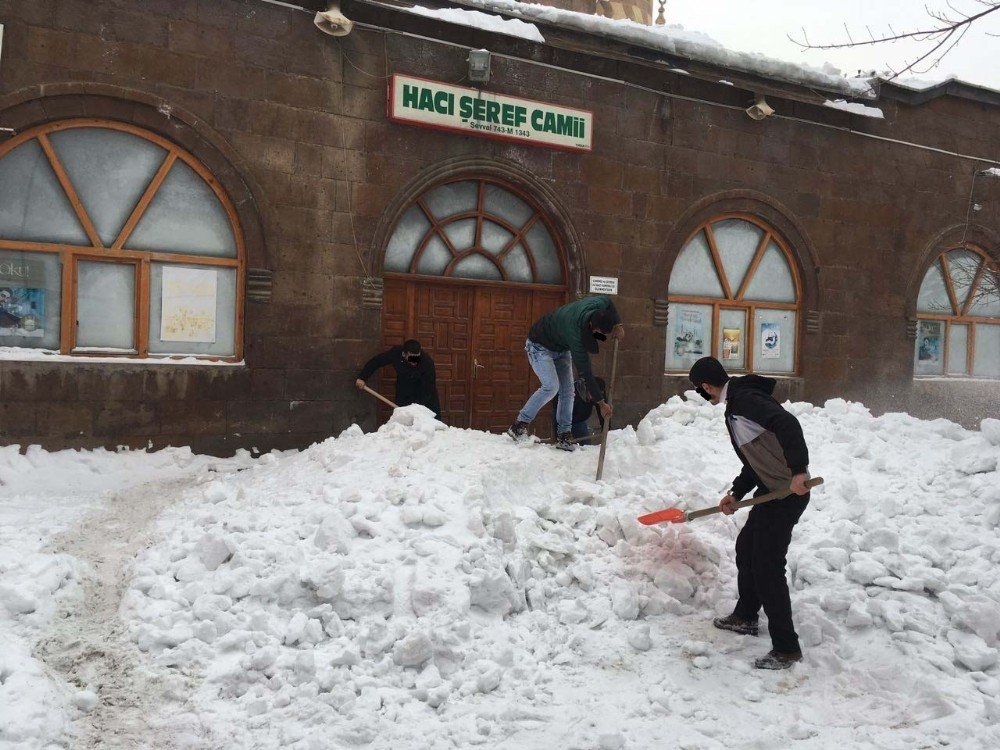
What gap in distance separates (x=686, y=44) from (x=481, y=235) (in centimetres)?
373

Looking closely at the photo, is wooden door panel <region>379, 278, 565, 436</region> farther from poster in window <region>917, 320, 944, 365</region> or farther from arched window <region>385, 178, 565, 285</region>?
poster in window <region>917, 320, 944, 365</region>

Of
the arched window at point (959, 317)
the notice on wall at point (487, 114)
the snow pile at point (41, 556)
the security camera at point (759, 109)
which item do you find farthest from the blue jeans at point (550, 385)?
the arched window at point (959, 317)

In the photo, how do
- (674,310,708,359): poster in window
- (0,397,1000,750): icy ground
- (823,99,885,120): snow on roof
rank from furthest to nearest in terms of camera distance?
(823,99,885,120): snow on roof → (674,310,708,359): poster in window → (0,397,1000,750): icy ground

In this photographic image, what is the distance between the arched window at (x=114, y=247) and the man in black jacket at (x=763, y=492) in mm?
5440

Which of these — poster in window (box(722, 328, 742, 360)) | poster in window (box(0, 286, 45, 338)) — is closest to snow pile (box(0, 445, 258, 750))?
poster in window (box(0, 286, 45, 338))

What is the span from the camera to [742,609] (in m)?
4.57

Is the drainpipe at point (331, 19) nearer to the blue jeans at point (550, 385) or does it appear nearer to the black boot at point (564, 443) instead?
the blue jeans at point (550, 385)

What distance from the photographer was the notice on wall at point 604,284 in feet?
32.2

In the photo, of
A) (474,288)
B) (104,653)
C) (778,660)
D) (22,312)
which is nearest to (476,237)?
(474,288)

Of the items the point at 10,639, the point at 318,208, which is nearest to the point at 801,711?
the point at 10,639

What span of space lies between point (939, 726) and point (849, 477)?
8.01ft

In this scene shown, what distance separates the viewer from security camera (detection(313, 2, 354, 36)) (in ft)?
26.3

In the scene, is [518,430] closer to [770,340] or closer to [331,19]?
[331,19]

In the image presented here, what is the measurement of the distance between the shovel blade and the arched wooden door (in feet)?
15.0
